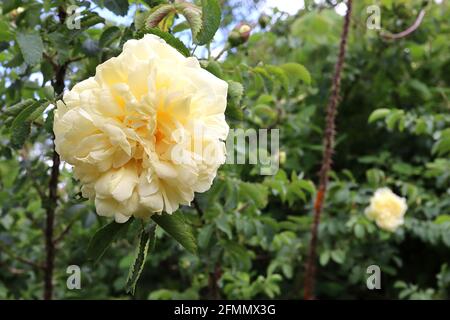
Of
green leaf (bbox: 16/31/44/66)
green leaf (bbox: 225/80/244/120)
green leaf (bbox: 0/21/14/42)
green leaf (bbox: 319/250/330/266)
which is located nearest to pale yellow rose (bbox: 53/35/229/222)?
green leaf (bbox: 225/80/244/120)

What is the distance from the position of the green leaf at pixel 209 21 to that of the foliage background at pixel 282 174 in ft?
0.34

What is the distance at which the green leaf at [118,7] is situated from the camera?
37.1 inches

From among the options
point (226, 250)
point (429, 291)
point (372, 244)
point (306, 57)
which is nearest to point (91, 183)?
point (226, 250)

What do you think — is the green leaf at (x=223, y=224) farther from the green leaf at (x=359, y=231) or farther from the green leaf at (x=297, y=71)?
the green leaf at (x=359, y=231)

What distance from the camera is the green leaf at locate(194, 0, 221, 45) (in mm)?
747

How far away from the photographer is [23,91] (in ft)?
4.61

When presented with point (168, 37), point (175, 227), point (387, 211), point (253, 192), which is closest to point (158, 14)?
point (168, 37)

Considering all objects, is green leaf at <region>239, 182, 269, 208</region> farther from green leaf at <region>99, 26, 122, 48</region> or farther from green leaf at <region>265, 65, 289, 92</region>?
green leaf at <region>99, 26, 122, 48</region>

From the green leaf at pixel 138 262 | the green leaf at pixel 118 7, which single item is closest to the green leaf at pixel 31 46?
the green leaf at pixel 118 7

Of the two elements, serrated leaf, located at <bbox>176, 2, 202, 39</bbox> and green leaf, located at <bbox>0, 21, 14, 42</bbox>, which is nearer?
serrated leaf, located at <bbox>176, 2, 202, 39</bbox>

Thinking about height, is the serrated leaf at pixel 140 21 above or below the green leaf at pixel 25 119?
above
